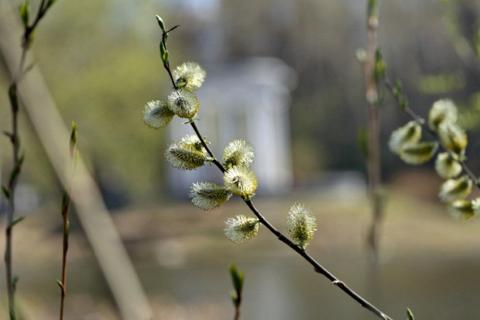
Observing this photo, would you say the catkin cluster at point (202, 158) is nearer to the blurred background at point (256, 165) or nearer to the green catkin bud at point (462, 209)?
the green catkin bud at point (462, 209)

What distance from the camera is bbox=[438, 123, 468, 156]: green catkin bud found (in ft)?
3.53

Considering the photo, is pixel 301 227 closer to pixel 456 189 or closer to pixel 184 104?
pixel 184 104

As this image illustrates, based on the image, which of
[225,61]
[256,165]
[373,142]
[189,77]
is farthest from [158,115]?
[225,61]

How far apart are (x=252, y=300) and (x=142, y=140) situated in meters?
11.4

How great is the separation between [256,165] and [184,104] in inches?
949

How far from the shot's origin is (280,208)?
772 inches

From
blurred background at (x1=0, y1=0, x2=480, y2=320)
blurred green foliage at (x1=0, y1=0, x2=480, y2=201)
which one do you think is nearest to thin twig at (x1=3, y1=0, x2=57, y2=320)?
blurred background at (x1=0, y1=0, x2=480, y2=320)

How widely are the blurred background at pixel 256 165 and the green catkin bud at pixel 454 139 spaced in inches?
18.1

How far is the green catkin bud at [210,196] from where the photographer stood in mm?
834

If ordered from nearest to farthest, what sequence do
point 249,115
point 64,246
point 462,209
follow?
point 64,246, point 462,209, point 249,115

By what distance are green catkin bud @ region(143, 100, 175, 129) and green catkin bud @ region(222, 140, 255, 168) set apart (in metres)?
0.06

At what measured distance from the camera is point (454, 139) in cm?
108

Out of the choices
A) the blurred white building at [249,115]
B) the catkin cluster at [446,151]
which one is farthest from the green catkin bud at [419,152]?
the blurred white building at [249,115]

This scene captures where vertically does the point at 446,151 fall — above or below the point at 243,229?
above
